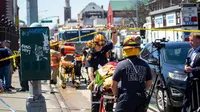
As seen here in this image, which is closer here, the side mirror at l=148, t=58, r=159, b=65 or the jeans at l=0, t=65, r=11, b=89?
the side mirror at l=148, t=58, r=159, b=65

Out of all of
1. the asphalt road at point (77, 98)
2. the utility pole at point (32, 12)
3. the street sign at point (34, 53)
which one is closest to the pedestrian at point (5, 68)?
the asphalt road at point (77, 98)

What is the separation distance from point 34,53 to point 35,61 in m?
0.15

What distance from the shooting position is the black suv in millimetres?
9039

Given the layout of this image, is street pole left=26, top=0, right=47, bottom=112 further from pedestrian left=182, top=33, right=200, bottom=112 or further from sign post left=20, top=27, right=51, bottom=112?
pedestrian left=182, top=33, right=200, bottom=112

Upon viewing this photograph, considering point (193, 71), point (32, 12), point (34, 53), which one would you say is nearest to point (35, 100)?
point (34, 53)

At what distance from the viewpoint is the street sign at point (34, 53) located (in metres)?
7.64

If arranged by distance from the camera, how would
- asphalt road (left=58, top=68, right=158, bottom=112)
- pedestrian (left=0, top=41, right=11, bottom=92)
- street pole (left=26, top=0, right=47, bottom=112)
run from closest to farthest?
street pole (left=26, top=0, right=47, bottom=112)
asphalt road (left=58, top=68, right=158, bottom=112)
pedestrian (left=0, top=41, right=11, bottom=92)

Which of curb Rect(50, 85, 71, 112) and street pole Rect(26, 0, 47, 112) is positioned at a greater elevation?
street pole Rect(26, 0, 47, 112)

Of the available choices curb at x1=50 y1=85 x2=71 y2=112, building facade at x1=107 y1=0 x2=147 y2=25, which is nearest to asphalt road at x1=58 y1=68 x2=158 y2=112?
curb at x1=50 y1=85 x2=71 y2=112

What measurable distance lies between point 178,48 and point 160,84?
151cm

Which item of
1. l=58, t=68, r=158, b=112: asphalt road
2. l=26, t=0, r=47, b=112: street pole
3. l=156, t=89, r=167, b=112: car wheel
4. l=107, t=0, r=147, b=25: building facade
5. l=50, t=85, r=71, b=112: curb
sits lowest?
l=58, t=68, r=158, b=112: asphalt road

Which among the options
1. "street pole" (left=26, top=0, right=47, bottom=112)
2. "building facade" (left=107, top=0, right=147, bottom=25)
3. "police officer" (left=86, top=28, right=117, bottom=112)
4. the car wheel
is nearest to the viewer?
"street pole" (left=26, top=0, right=47, bottom=112)

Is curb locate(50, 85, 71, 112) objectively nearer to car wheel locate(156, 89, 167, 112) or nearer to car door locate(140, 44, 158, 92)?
car wheel locate(156, 89, 167, 112)

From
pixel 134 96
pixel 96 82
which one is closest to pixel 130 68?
pixel 134 96
